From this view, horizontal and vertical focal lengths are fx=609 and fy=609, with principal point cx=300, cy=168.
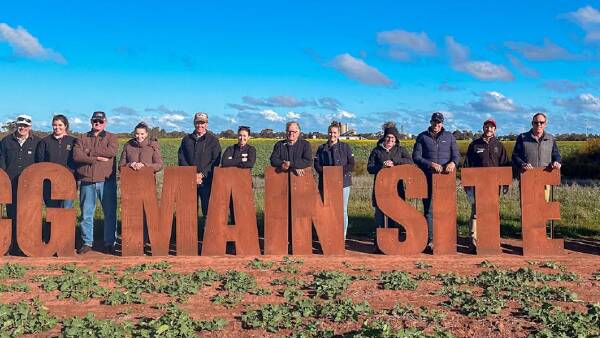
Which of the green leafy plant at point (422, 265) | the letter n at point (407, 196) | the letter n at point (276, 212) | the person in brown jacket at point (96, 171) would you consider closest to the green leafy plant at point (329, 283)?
the green leafy plant at point (422, 265)

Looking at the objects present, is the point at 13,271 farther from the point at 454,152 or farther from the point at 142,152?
the point at 454,152

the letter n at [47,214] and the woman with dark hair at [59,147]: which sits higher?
the woman with dark hair at [59,147]

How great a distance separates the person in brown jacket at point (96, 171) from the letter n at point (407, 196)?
3.63 metres

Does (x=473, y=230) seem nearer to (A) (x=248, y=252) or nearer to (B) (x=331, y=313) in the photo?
(A) (x=248, y=252)

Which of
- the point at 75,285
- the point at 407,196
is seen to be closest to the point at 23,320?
the point at 75,285

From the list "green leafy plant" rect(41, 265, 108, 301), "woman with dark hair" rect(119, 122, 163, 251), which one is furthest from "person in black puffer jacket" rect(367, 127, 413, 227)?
"green leafy plant" rect(41, 265, 108, 301)

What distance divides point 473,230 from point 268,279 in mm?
3426

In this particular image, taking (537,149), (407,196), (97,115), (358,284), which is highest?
(97,115)

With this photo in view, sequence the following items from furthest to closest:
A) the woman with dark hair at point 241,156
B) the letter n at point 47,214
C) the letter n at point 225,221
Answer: the woman with dark hair at point 241,156 < the letter n at point 225,221 < the letter n at point 47,214

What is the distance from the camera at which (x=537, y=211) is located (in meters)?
8.27

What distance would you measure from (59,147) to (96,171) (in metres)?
0.66

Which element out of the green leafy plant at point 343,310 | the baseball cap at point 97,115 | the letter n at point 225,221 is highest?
the baseball cap at point 97,115

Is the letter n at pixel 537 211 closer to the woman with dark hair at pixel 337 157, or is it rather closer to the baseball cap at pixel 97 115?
the woman with dark hair at pixel 337 157

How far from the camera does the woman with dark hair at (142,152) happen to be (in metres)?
8.25
